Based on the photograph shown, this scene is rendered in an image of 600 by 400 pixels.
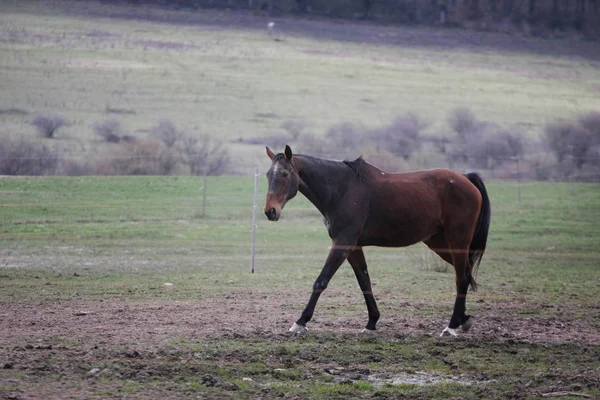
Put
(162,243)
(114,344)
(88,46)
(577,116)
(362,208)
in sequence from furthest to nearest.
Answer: (88,46) < (577,116) < (162,243) < (362,208) < (114,344)

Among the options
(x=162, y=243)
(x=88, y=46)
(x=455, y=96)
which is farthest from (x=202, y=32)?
(x=162, y=243)

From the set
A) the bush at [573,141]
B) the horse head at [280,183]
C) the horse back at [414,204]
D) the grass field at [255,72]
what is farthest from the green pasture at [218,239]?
the grass field at [255,72]

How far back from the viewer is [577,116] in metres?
35.2

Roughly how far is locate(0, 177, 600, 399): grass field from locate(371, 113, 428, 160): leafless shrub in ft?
62.4

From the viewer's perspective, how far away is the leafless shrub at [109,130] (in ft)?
124

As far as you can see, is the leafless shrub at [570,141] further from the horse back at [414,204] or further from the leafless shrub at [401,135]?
the horse back at [414,204]

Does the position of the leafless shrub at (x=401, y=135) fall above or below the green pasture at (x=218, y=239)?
below

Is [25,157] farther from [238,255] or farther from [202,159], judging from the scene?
[238,255]

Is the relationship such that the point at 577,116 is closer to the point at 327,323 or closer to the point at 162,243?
the point at 162,243

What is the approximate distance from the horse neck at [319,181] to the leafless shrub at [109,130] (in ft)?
95.3

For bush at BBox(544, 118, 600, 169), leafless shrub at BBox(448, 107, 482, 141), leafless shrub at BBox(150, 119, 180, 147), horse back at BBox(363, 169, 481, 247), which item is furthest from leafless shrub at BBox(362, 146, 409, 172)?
horse back at BBox(363, 169, 481, 247)

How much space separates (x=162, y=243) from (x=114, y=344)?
A: 11.1 meters

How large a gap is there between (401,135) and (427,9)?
13.1 meters

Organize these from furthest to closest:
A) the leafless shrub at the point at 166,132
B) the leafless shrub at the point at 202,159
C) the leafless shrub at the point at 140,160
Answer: the leafless shrub at the point at 166,132
the leafless shrub at the point at 202,159
the leafless shrub at the point at 140,160
